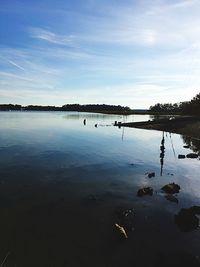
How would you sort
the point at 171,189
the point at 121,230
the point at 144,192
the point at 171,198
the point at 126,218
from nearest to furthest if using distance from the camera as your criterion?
the point at 121,230, the point at 126,218, the point at 171,198, the point at 144,192, the point at 171,189

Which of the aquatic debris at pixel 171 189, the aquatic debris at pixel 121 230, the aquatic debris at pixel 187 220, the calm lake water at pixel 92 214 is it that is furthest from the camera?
the aquatic debris at pixel 171 189

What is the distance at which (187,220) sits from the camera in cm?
2069

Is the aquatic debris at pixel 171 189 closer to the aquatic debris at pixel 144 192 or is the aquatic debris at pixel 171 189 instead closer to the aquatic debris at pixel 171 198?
the aquatic debris at pixel 171 198

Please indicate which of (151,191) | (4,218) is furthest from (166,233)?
(4,218)

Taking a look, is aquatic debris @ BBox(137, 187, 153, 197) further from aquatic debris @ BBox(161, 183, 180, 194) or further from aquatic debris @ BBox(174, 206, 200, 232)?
aquatic debris @ BBox(174, 206, 200, 232)

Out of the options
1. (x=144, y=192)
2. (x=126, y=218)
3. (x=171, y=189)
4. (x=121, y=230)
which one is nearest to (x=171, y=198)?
(x=171, y=189)

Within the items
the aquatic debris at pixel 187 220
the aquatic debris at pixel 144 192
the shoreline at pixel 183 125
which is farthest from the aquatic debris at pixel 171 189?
the shoreline at pixel 183 125

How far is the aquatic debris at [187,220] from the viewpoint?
19837 millimetres

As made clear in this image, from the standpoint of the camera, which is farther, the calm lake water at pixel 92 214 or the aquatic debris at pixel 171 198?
the aquatic debris at pixel 171 198

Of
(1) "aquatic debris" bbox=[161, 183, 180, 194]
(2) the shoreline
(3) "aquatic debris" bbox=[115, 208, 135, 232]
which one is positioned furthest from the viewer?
(2) the shoreline

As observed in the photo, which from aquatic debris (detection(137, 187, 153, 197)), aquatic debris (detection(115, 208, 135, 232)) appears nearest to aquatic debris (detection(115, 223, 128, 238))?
aquatic debris (detection(115, 208, 135, 232))

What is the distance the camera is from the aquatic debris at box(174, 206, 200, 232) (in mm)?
19837

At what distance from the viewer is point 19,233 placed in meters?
18.2

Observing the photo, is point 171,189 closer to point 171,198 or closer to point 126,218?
point 171,198
